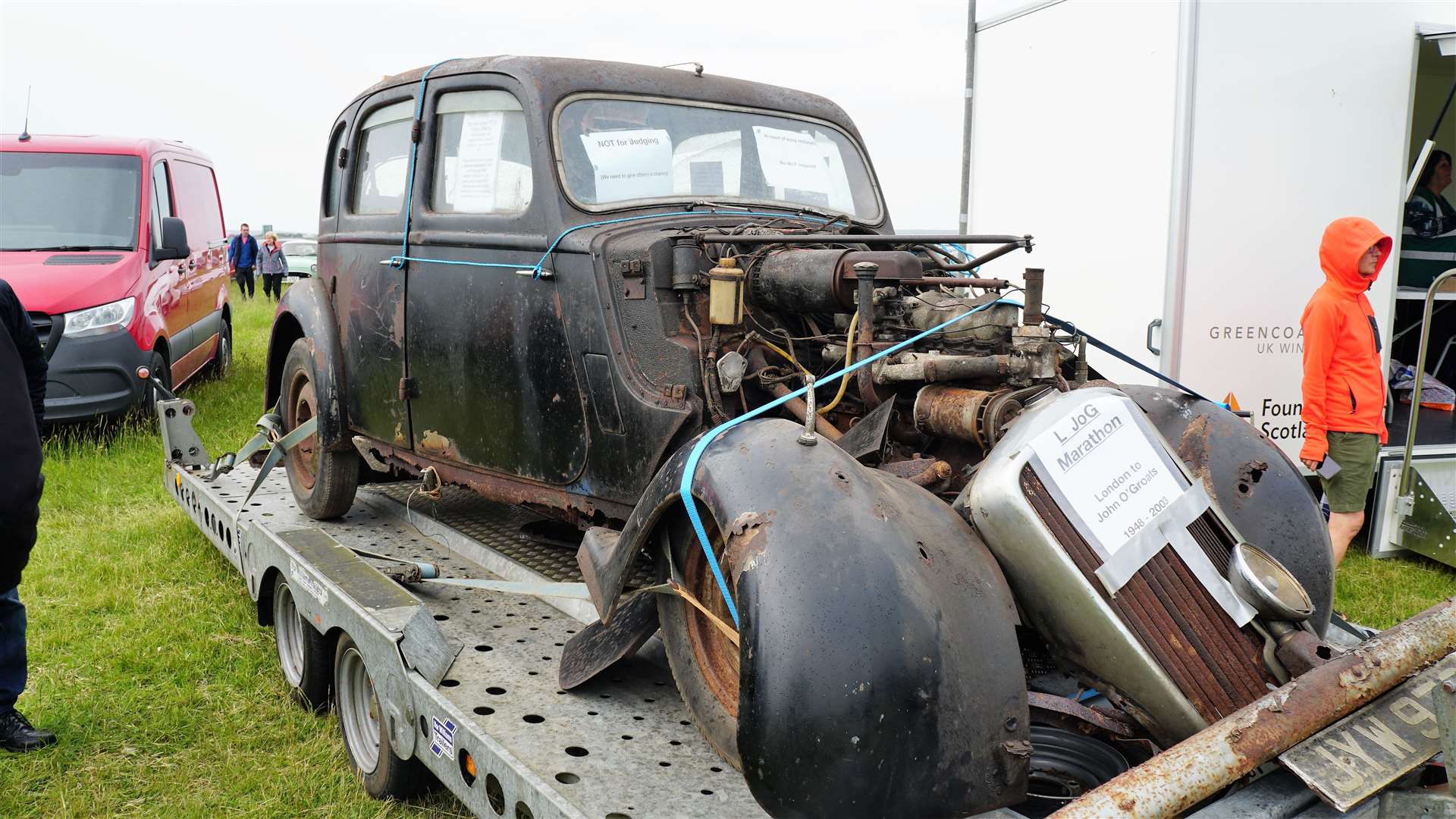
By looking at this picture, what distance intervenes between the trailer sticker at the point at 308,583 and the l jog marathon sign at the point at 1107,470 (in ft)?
7.73

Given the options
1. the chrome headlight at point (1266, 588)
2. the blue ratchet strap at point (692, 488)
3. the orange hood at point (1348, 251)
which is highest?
the orange hood at point (1348, 251)

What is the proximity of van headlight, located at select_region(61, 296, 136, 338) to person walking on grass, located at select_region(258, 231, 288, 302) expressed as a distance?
14.2 m

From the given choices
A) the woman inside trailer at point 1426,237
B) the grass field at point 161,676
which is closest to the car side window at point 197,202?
the grass field at point 161,676

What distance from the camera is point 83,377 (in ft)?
25.7

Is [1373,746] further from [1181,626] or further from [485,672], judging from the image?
[485,672]

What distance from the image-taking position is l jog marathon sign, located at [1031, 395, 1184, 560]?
244 centimetres

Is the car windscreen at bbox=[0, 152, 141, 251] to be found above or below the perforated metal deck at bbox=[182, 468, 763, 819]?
above

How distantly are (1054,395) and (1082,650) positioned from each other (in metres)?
0.62

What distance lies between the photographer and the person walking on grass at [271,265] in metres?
21.9

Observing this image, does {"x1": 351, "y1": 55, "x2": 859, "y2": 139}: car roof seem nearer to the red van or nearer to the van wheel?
the van wheel

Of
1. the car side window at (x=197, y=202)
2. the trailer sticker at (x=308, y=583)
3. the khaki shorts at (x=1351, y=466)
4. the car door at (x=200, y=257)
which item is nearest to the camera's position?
the trailer sticker at (x=308, y=583)

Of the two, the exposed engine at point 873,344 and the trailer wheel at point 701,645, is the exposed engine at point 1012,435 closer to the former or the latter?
the exposed engine at point 873,344

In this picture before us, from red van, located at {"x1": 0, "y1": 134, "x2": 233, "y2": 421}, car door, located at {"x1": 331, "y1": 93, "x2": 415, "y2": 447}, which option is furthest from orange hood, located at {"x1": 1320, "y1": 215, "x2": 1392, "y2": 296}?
red van, located at {"x1": 0, "y1": 134, "x2": 233, "y2": 421}

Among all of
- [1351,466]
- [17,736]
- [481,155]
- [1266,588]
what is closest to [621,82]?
[481,155]
